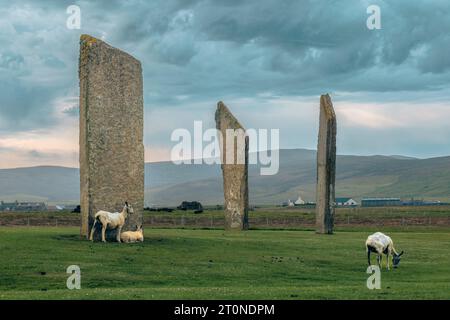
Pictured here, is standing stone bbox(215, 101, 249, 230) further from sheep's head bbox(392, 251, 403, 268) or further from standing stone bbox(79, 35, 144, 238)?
sheep's head bbox(392, 251, 403, 268)

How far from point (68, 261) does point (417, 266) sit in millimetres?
13692

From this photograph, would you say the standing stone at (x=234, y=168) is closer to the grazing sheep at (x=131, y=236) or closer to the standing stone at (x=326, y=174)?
the standing stone at (x=326, y=174)

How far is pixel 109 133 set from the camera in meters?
36.2

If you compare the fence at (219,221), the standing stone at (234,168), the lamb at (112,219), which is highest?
the standing stone at (234,168)

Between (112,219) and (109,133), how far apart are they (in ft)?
12.8

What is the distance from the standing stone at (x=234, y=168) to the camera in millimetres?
53281

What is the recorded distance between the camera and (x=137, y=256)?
31.2 m

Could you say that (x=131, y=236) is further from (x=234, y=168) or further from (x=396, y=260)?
(x=234, y=168)

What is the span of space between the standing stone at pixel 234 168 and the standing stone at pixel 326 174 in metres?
Result: 5.00

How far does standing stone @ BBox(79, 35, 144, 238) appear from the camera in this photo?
35.6 m

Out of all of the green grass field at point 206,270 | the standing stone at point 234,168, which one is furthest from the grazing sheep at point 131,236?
the standing stone at point 234,168

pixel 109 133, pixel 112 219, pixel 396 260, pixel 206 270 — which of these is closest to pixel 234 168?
pixel 109 133

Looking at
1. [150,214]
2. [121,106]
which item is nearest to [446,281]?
[121,106]

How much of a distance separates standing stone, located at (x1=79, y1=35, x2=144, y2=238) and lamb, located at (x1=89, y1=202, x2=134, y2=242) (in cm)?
48
